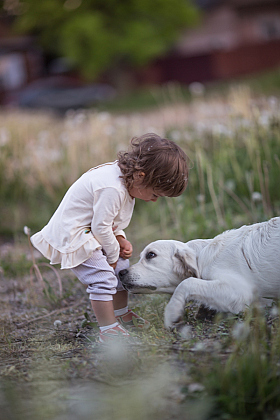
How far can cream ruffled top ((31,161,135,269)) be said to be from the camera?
10.6 feet

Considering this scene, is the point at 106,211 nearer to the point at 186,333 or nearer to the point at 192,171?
the point at 186,333

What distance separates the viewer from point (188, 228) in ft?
18.1

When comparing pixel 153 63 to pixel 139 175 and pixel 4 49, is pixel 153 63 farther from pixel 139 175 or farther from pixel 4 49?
pixel 139 175

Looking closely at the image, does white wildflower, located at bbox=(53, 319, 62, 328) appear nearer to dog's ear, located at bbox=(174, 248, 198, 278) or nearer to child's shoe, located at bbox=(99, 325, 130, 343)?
child's shoe, located at bbox=(99, 325, 130, 343)

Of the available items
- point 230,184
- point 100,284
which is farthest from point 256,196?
point 100,284

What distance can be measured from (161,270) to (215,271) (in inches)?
14.3

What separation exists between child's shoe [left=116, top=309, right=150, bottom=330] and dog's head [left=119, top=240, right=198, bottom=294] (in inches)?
8.4

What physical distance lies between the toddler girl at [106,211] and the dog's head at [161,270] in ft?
0.42

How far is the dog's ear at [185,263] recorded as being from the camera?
3311 millimetres

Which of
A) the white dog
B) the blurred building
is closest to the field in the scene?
the white dog

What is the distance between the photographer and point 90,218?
339 centimetres

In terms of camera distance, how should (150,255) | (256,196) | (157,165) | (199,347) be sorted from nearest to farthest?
(199,347), (157,165), (150,255), (256,196)

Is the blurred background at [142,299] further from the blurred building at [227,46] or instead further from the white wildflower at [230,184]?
the blurred building at [227,46]

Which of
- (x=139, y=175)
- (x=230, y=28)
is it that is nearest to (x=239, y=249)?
(x=139, y=175)
